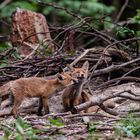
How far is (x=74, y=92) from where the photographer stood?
360 inches

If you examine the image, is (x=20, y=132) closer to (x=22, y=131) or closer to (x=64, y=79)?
(x=22, y=131)

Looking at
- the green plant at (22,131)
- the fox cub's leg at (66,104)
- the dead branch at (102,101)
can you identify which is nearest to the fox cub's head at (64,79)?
the fox cub's leg at (66,104)

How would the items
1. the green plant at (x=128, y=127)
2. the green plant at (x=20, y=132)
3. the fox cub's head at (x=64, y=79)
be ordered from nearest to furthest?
the green plant at (x=20, y=132) < the green plant at (x=128, y=127) < the fox cub's head at (x=64, y=79)

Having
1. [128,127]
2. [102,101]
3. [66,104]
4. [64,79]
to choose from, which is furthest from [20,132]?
[64,79]

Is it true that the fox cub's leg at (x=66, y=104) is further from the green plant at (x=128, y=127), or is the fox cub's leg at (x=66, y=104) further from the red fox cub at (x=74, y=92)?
the green plant at (x=128, y=127)

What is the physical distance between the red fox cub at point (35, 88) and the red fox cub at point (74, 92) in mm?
107

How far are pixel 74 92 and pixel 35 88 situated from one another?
1.91 ft

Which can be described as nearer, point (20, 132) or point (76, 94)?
point (20, 132)

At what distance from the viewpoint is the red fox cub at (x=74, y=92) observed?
9.13 meters

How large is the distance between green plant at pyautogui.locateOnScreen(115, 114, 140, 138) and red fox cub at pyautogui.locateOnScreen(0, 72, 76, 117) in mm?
1734

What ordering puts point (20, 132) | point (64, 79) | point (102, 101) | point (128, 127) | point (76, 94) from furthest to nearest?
point (64, 79) < point (76, 94) < point (102, 101) < point (128, 127) < point (20, 132)

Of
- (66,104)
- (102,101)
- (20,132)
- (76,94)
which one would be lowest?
(66,104)

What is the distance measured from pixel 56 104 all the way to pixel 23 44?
2.76 meters

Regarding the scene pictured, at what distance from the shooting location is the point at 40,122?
7.83 metres
